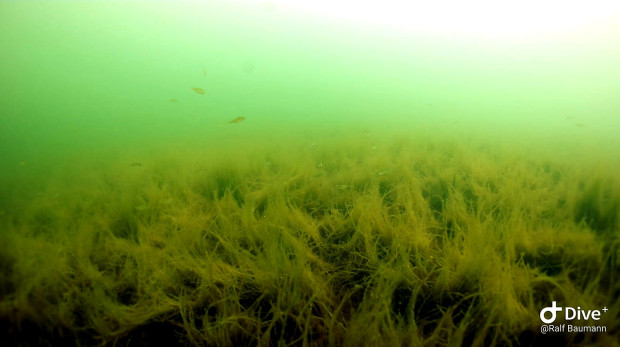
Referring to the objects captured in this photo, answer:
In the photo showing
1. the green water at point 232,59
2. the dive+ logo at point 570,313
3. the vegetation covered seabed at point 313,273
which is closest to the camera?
the dive+ logo at point 570,313

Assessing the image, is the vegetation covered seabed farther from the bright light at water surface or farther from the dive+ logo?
the bright light at water surface

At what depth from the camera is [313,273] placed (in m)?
1.51

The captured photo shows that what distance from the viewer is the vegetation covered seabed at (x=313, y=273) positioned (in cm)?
119

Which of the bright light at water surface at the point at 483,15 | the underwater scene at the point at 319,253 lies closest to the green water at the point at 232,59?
the bright light at water surface at the point at 483,15

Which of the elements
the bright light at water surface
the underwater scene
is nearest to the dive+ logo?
the underwater scene

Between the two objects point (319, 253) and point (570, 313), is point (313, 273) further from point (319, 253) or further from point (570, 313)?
point (570, 313)

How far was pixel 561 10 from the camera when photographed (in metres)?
46.7

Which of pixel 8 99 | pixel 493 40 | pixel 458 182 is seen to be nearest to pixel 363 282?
pixel 458 182

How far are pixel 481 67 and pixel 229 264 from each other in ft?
248

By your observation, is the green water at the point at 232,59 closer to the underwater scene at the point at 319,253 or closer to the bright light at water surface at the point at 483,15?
the bright light at water surface at the point at 483,15

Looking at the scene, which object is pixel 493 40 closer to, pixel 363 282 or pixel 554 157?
pixel 554 157

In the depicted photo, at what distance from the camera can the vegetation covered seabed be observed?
119cm

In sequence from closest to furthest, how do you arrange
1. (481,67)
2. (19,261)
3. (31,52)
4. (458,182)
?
(19,261), (458,182), (31,52), (481,67)

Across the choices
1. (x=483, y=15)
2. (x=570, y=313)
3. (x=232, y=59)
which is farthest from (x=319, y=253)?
(x=232, y=59)
